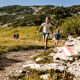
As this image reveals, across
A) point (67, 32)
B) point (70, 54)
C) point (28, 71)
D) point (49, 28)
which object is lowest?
point (67, 32)

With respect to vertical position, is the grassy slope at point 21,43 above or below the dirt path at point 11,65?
below

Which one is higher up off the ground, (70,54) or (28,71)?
(70,54)

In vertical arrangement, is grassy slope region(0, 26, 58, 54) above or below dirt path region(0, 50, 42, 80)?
below

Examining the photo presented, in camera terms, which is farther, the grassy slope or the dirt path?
the grassy slope

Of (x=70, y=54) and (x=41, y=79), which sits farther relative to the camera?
(x=70, y=54)

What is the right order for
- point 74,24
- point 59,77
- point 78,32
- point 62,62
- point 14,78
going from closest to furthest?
1. point 59,77
2. point 14,78
3. point 62,62
4. point 78,32
5. point 74,24

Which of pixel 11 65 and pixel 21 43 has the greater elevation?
pixel 11 65

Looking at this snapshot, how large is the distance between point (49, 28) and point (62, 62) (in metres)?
5.34

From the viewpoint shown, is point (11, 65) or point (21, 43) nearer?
point (11, 65)

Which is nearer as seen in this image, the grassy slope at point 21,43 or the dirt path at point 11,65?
the dirt path at point 11,65

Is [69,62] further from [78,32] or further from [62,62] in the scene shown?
[78,32]

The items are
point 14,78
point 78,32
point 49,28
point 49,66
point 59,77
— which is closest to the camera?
point 59,77

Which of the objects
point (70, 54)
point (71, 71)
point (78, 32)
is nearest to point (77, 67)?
point (71, 71)

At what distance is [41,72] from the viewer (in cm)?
797
